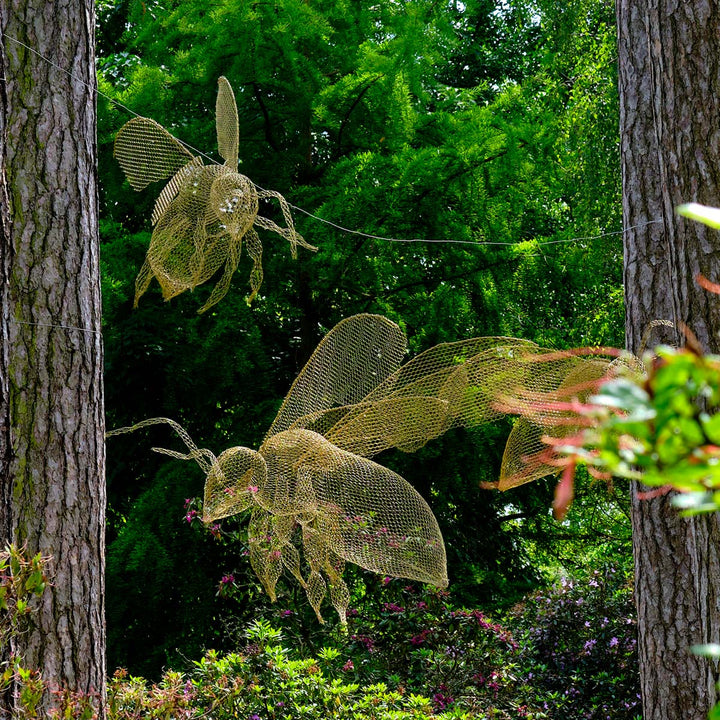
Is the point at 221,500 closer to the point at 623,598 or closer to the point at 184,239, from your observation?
the point at 184,239

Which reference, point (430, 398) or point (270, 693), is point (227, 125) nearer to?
point (430, 398)

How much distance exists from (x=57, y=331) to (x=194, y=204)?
25.3 inches

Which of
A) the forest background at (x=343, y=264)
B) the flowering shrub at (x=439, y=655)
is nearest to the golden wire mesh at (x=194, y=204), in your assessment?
the forest background at (x=343, y=264)

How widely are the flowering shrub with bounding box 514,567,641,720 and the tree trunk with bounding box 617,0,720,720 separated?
156cm

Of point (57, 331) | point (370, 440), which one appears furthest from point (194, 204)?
point (370, 440)

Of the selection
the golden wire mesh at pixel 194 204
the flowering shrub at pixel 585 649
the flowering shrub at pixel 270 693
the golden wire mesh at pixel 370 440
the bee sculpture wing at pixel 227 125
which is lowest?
the flowering shrub at pixel 585 649

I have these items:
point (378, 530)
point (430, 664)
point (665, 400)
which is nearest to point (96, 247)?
point (378, 530)

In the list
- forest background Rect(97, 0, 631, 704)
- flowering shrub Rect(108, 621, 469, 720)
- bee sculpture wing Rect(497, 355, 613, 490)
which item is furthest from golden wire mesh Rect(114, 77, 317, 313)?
forest background Rect(97, 0, 631, 704)

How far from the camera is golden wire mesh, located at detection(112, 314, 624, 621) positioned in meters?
2.50

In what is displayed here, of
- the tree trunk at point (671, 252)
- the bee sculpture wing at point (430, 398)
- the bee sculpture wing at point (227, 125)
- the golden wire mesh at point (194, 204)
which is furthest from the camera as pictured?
the bee sculpture wing at point (227, 125)

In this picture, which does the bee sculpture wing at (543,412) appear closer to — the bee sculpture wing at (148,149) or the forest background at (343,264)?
the bee sculpture wing at (148,149)

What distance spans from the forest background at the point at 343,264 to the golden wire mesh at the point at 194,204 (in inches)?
59.5

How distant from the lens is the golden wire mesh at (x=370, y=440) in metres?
2.50

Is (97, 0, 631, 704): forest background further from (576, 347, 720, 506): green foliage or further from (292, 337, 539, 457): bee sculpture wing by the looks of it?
(576, 347, 720, 506): green foliage
